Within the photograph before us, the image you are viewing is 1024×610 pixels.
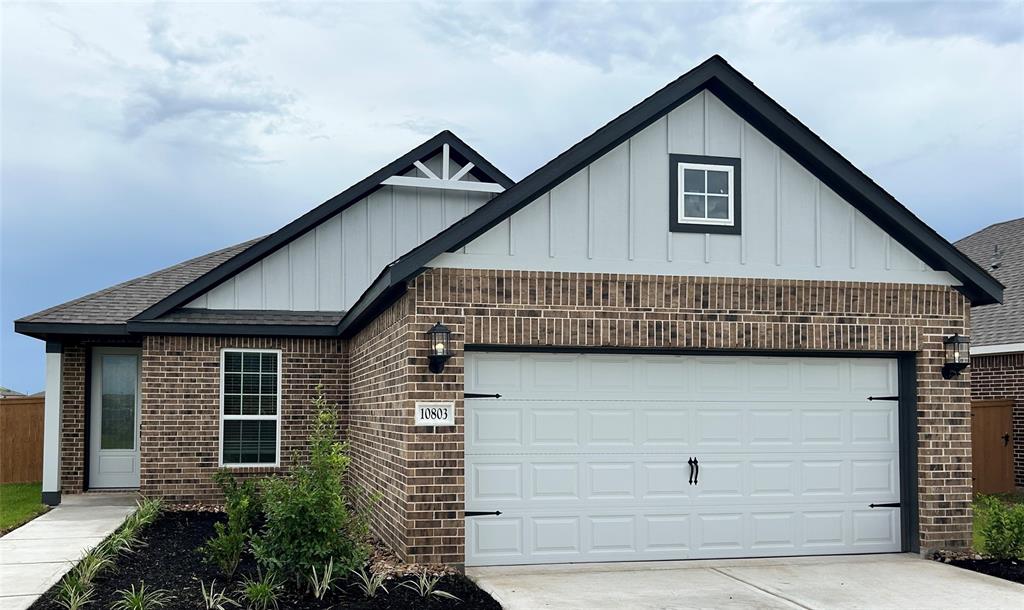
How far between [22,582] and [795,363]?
28.3 ft

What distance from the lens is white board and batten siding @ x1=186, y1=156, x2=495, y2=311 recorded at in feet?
50.3

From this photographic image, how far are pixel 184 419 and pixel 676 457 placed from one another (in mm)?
7942

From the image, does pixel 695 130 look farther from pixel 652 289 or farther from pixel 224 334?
pixel 224 334

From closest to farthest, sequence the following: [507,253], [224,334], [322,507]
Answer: [322,507], [507,253], [224,334]

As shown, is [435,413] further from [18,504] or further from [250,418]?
[18,504]

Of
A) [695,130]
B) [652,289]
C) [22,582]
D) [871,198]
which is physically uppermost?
[695,130]

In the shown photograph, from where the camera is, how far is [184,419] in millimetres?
14812

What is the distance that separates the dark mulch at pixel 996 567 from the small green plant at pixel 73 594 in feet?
29.7

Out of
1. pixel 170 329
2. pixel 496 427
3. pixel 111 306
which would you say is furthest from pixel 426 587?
pixel 111 306

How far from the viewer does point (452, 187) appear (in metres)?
16.7

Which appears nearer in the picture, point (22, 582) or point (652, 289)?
point (22, 582)

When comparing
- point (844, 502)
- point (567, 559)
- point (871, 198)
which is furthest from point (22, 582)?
point (871, 198)

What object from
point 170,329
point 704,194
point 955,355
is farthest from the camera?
point 170,329

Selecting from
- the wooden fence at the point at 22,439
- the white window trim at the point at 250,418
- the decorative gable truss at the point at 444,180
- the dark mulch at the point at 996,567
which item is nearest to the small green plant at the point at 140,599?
the white window trim at the point at 250,418
